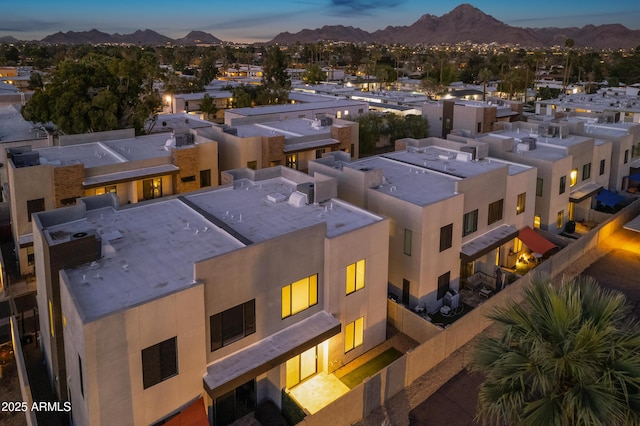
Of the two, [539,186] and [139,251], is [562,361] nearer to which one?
[139,251]

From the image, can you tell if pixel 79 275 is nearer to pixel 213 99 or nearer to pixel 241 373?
pixel 241 373

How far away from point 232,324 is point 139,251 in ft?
15.7

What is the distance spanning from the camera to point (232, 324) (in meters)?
17.8

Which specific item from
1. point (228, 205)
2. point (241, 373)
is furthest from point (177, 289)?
point (228, 205)

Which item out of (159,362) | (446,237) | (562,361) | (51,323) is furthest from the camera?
(446,237)

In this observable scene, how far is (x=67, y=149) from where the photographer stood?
3516 centimetres

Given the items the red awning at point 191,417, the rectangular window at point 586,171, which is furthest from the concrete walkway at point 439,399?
the rectangular window at point 586,171

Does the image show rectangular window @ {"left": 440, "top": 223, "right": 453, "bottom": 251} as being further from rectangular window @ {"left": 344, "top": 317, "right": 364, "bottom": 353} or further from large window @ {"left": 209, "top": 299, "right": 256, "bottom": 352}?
large window @ {"left": 209, "top": 299, "right": 256, "bottom": 352}

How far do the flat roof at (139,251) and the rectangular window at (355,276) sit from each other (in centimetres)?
481

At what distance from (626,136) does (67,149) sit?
4705cm

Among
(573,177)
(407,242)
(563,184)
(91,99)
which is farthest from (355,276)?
(91,99)

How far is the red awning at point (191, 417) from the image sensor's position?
15906 mm

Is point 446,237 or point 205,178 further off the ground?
point 205,178

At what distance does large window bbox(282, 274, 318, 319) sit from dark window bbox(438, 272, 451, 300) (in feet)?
31.1
